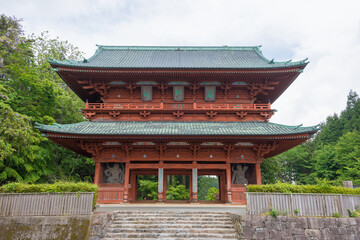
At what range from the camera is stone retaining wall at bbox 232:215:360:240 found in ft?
32.0

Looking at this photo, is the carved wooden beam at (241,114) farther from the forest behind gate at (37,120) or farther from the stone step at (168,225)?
the stone step at (168,225)

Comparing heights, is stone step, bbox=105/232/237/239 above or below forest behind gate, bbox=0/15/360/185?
below

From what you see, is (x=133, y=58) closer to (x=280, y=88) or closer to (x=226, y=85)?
(x=226, y=85)

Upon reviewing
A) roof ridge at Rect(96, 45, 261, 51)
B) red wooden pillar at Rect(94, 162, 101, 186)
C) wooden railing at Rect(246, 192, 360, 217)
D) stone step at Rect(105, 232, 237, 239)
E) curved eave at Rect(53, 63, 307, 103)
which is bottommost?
stone step at Rect(105, 232, 237, 239)

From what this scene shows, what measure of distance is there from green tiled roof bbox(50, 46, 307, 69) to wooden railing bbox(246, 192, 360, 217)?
36.0ft

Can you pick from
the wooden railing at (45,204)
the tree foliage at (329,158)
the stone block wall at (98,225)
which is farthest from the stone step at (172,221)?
the tree foliage at (329,158)

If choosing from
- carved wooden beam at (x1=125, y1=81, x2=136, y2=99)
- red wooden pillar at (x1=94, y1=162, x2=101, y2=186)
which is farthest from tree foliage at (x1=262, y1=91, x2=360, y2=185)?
red wooden pillar at (x1=94, y1=162, x2=101, y2=186)

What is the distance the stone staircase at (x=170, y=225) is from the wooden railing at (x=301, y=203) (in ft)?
5.08

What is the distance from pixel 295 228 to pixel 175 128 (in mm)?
8794

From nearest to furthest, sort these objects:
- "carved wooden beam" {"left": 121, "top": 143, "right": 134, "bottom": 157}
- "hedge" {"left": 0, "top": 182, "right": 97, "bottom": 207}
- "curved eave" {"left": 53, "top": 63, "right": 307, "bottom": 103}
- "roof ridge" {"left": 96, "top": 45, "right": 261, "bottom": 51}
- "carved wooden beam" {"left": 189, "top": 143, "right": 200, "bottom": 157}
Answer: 1. "hedge" {"left": 0, "top": 182, "right": 97, "bottom": 207}
2. "carved wooden beam" {"left": 121, "top": 143, "right": 134, "bottom": 157}
3. "carved wooden beam" {"left": 189, "top": 143, "right": 200, "bottom": 157}
4. "curved eave" {"left": 53, "top": 63, "right": 307, "bottom": 103}
5. "roof ridge" {"left": 96, "top": 45, "right": 261, "bottom": 51}

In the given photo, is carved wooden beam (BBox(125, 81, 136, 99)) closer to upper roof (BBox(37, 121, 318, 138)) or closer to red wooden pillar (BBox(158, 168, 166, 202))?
upper roof (BBox(37, 121, 318, 138))

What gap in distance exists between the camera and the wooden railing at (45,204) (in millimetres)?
10148

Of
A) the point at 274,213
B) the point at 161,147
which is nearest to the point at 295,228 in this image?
the point at 274,213

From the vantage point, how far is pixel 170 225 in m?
10.2
